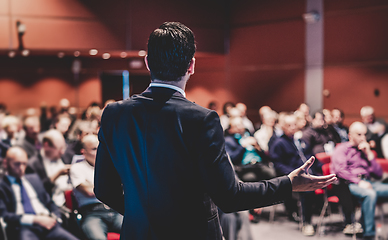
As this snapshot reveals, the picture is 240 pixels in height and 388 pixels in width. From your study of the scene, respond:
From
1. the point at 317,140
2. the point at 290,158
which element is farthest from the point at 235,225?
the point at 317,140

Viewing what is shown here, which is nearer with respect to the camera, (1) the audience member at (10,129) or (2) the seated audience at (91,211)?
(2) the seated audience at (91,211)

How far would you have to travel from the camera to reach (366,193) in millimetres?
4645

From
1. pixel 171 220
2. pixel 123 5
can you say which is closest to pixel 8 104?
pixel 123 5

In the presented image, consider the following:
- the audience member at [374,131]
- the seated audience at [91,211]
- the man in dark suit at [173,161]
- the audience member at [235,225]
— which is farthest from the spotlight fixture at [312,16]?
the man in dark suit at [173,161]

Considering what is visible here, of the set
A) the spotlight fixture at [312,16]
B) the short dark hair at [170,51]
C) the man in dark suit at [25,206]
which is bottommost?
the man in dark suit at [25,206]

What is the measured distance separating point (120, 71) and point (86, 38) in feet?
8.66

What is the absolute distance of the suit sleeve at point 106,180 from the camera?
130 centimetres

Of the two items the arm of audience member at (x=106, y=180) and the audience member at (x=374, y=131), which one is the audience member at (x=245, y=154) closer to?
the audience member at (x=374, y=131)

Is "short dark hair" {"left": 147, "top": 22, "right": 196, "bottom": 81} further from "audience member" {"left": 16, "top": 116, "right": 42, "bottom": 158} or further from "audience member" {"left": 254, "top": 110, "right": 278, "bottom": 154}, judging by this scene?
"audience member" {"left": 254, "top": 110, "right": 278, "bottom": 154}

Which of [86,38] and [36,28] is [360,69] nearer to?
[86,38]

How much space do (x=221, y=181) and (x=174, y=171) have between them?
14 centimetres

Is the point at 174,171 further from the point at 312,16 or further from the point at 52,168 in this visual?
the point at 312,16

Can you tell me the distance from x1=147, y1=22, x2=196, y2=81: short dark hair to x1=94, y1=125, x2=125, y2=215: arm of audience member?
0.91 feet

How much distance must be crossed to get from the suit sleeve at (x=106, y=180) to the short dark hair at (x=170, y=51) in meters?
0.28
